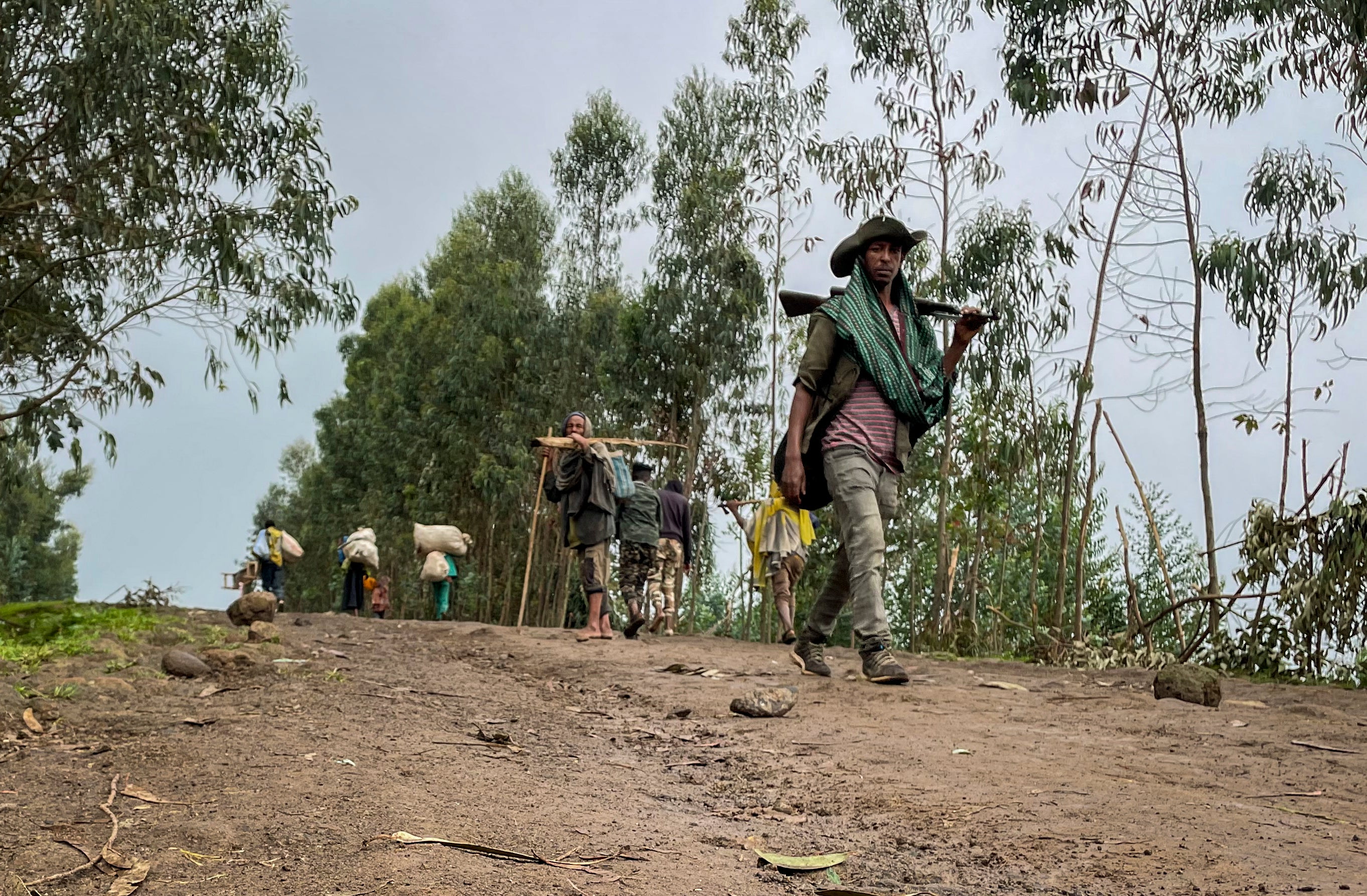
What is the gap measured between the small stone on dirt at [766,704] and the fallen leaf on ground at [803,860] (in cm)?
→ 213

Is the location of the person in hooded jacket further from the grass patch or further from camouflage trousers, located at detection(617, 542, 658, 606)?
the grass patch

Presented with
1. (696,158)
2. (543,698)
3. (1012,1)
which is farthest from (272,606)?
(696,158)

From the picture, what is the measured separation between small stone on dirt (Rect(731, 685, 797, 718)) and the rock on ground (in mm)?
6465

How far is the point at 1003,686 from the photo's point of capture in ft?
21.2

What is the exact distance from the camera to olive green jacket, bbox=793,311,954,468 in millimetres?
5938

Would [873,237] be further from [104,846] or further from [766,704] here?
[104,846]

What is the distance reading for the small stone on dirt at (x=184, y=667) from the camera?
6.32m

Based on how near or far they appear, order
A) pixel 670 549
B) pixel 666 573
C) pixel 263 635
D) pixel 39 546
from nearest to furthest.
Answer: pixel 263 635, pixel 670 549, pixel 666 573, pixel 39 546

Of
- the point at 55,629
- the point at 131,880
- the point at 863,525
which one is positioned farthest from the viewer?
the point at 55,629

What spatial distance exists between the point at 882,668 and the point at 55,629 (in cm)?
573

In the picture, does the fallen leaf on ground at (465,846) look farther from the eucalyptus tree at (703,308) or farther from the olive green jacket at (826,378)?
the eucalyptus tree at (703,308)

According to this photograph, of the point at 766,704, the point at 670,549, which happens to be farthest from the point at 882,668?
the point at 670,549

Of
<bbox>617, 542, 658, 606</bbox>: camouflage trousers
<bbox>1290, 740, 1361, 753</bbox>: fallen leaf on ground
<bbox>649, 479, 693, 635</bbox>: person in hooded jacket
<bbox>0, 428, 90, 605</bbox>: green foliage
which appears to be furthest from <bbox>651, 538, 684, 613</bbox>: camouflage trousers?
<bbox>0, 428, 90, 605</bbox>: green foliage

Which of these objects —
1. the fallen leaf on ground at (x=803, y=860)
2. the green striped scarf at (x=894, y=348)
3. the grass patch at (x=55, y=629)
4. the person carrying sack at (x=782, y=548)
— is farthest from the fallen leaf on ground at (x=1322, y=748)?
the person carrying sack at (x=782, y=548)
